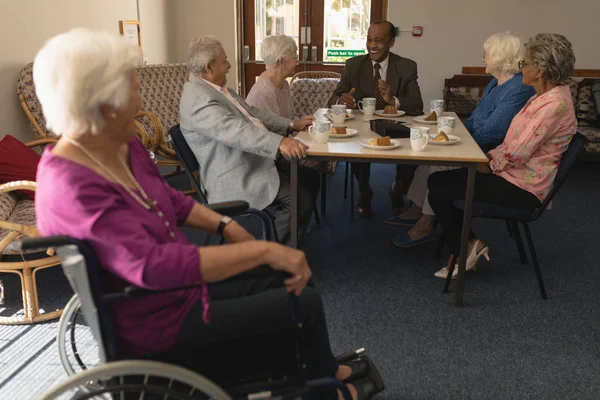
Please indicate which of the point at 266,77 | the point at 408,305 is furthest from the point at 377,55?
the point at 408,305

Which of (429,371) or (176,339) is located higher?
(176,339)

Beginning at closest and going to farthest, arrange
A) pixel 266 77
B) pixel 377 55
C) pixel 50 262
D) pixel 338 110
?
1. pixel 50 262
2. pixel 338 110
3. pixel 266 77
4. pixel 377 55

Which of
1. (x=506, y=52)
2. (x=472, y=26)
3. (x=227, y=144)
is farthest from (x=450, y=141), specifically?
(x=472, y=26)

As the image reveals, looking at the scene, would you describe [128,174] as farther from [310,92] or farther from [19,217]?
[310,92]

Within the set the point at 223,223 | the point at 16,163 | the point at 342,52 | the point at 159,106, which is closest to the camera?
the point at 223,223

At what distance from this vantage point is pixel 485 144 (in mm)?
2818

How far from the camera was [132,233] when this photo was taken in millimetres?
1116

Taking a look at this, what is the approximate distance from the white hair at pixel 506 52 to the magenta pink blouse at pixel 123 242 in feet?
7.32

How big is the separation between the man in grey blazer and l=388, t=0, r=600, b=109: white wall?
11.3 ft

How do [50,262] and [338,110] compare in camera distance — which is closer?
[50,262]

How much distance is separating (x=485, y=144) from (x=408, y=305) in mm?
953

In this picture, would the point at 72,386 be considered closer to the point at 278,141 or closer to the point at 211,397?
the point at 211,397

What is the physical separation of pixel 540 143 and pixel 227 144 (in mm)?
1279

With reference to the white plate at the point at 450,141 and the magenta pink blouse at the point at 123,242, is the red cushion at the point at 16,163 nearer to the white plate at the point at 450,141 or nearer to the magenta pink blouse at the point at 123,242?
the magenta pink blouse at the point at 123,242
